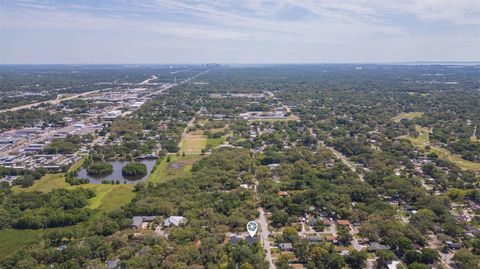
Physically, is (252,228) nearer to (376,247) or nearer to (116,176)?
(376,247)

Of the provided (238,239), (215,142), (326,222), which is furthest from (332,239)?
(215,142)

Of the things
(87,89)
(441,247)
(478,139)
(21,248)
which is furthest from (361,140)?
(87,89)

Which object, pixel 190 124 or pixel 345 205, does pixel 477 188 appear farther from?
→ pixel 190 124

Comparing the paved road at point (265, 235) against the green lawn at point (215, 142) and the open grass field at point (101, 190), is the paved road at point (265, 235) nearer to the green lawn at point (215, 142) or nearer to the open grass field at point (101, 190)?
the open grass field at point (101, 190)

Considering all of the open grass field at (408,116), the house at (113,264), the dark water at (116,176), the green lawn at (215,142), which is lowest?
the dark water at (116,176)

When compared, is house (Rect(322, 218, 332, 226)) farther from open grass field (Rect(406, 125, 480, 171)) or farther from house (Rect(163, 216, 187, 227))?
open grass field (Rect(406, 125, 480, 171))

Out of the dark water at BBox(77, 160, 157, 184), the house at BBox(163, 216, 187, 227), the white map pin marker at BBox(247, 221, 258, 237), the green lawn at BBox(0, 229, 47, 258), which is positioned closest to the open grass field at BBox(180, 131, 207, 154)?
the dark water at BBox(77, 160, 157, 184)

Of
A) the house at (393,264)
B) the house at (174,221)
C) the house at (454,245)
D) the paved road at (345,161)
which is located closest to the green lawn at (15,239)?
the house at (174,221)
